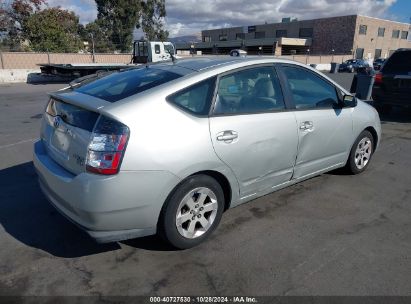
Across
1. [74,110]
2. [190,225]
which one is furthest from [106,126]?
[190,225]

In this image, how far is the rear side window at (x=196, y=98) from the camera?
9.68ft

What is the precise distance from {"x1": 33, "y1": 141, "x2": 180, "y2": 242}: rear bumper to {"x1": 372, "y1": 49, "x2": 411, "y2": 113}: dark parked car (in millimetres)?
7621

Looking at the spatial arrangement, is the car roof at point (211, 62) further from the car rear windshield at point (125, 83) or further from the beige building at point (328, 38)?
the beige building at point (328, 38)

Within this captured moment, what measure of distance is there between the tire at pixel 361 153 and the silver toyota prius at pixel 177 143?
0.87 metres

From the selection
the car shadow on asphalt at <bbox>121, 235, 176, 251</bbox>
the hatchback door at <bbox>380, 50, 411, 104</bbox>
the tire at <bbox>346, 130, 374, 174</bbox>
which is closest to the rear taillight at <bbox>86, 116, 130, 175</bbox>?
the car shadow on asphalt at <bbox>121, 235, 176, 251</bbox>

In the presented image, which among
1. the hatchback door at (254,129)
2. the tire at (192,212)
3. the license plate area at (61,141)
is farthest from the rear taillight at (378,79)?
the license plate area at (61,141)

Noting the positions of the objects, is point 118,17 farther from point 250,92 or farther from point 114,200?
point 114,200

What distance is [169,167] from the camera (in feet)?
9.05

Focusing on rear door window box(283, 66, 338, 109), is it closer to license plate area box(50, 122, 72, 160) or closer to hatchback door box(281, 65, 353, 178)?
hatchback door box(281, 65, 353, 178)

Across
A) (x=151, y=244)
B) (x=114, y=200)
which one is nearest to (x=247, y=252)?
(x=151, y=244)

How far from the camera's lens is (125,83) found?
130 inches

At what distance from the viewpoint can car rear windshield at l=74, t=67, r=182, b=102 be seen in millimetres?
3031

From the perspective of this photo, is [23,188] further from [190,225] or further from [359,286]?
[359,286]

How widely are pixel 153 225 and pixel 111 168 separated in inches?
24.4
